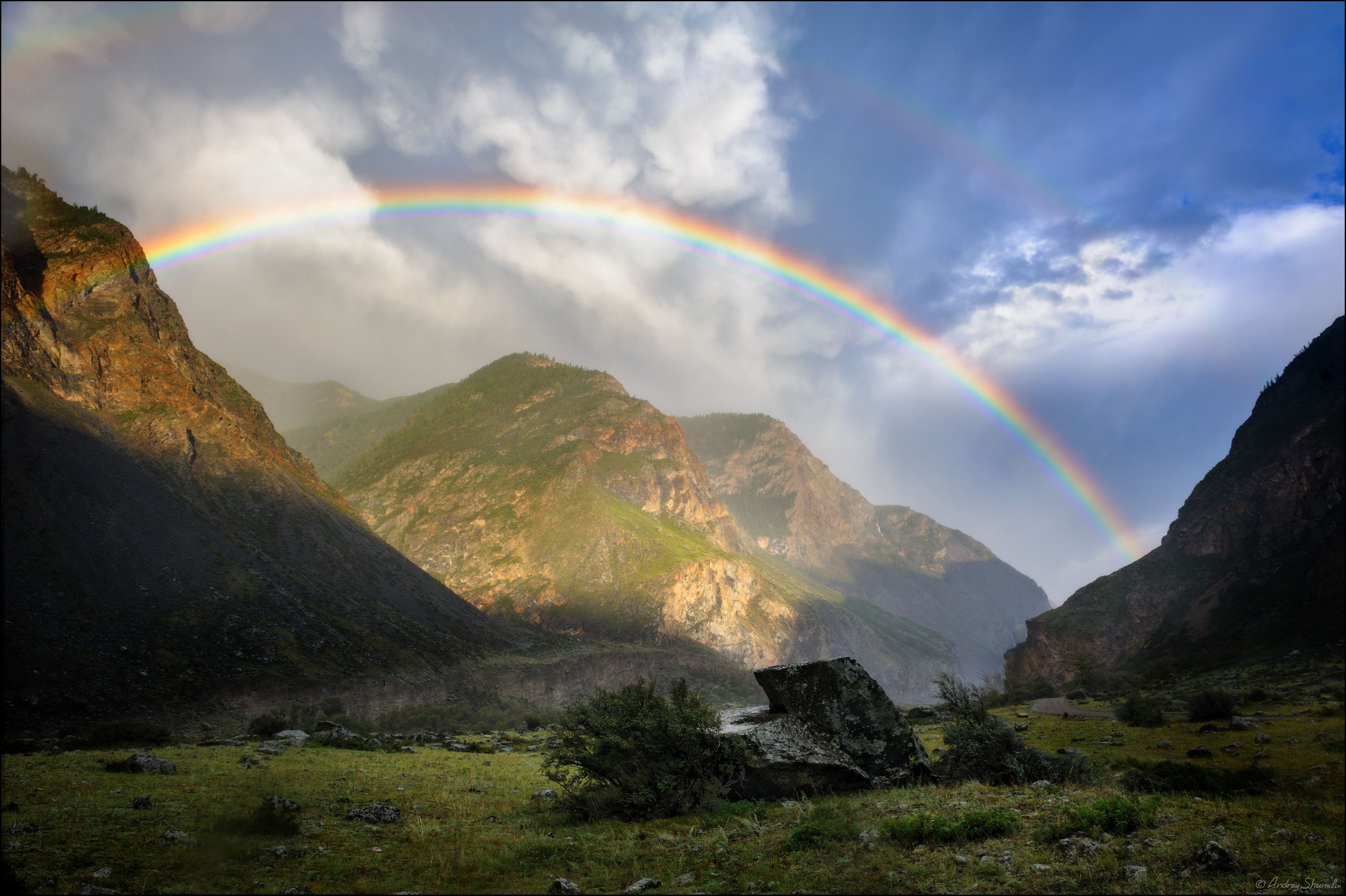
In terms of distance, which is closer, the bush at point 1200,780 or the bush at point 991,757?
the bush at point 1200,780

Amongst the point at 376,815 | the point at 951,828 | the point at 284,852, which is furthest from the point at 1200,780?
the point at 284,852

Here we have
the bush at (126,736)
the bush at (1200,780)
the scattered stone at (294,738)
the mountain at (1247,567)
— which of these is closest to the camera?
the bush at (1200,780)

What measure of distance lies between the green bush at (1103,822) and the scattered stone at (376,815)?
13.2 m

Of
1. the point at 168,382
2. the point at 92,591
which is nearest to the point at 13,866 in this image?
the point at 92,591

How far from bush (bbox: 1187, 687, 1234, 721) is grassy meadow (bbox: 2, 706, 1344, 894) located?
19.4ft

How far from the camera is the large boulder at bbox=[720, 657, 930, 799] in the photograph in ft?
50.6

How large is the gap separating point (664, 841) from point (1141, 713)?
23656 mm

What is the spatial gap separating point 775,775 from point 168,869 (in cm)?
1223

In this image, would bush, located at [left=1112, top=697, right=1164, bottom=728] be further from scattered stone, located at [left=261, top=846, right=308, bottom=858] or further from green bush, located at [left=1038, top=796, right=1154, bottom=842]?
scattered stone, located at [left=261, top=846, right=308, bottom=858]

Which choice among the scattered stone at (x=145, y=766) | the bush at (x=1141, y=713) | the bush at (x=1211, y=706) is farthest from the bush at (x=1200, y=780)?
the scattered stone at (x=145, y=766)

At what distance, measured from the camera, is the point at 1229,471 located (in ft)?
243

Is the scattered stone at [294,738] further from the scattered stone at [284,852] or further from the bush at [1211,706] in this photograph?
the bush at [1211,706]

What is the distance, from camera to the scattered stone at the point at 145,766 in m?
17.9
